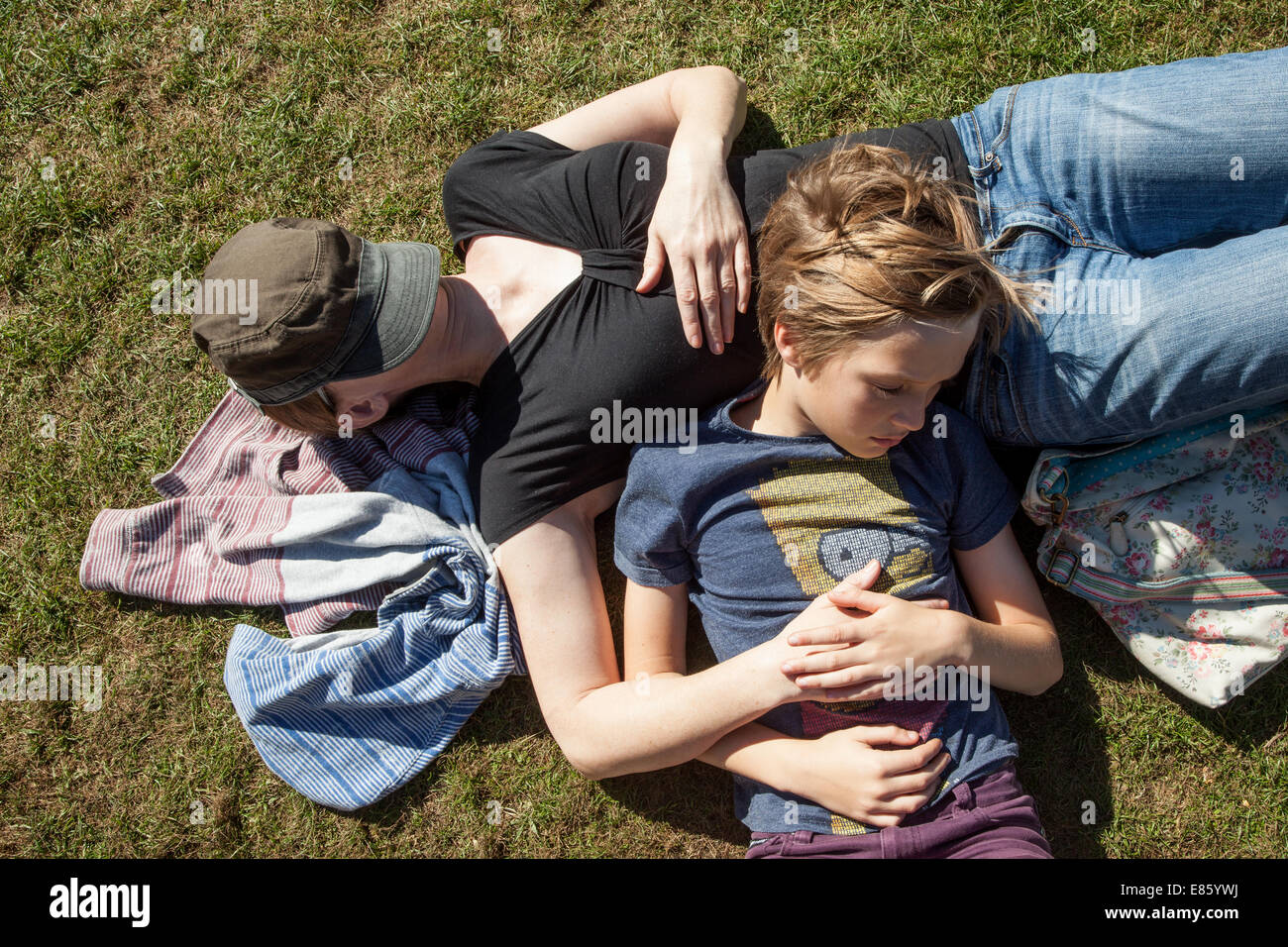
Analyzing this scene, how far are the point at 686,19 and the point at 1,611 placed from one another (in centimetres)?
368

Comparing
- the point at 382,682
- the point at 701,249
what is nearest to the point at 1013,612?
the point at 701,249

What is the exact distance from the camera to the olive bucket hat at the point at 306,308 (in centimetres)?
252

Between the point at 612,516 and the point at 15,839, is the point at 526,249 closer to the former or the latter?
the point at 612,516

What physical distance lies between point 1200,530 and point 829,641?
4.62 ft

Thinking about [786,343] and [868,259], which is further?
[786,343]

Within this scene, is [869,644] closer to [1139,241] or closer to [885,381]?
[885,381]

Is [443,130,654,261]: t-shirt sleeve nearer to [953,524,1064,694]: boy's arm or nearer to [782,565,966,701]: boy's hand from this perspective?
[782,565,966,701]: boy's hand

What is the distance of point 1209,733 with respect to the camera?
3.18m

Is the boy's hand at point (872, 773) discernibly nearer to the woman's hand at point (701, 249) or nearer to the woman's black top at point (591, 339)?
the woman's black top at point (591, 339)

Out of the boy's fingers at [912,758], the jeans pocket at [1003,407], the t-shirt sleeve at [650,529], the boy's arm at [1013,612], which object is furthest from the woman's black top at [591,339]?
the boy's fingers at [912,758]

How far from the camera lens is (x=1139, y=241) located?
112 inches

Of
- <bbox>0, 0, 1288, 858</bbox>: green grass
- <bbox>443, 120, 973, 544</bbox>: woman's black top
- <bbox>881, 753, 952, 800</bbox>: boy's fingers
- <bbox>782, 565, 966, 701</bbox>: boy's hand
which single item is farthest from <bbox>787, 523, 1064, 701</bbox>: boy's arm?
<bbox>443, 120, 973, 544</bbox>: woman's black top

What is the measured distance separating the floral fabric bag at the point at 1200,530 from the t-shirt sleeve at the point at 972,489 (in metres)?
0.25
